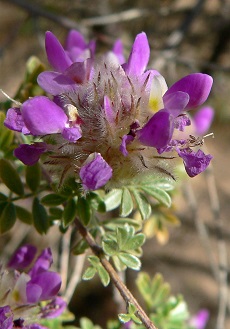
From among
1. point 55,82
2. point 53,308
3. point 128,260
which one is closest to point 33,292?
point 53,308

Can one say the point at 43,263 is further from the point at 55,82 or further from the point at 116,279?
the point at 55,82

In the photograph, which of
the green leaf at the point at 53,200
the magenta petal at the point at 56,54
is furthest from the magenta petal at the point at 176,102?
the green leaf at the point at 53,200

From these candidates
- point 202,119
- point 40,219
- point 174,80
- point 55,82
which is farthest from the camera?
point 174,80

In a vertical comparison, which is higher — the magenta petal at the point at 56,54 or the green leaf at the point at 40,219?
the magenta petal at the point at 56,54

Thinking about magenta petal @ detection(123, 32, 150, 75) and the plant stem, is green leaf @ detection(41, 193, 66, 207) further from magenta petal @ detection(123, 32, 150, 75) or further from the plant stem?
magenta petal @ detection(123, 32, 150, 75)

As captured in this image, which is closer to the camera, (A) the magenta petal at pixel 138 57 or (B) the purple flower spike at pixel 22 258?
(A) the magenta petal at pixel 138 57

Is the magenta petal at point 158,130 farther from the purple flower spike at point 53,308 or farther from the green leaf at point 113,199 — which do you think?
the purple flower spike at point 53,308
